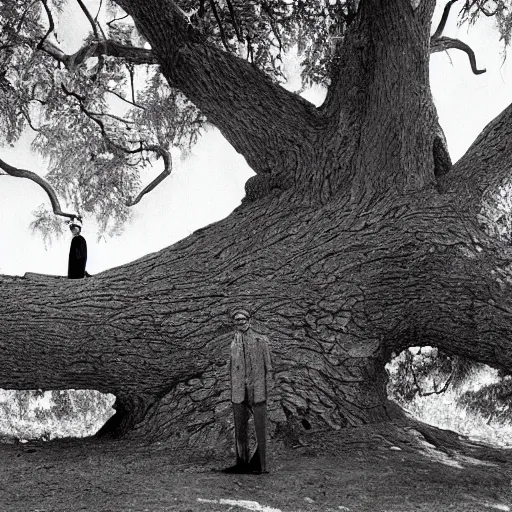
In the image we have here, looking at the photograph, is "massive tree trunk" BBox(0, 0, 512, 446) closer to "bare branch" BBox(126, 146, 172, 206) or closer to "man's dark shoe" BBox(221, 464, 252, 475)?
"man's dark shoe" BBox(221, 464, 252, 475)

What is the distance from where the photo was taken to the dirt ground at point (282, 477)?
14.5 feet

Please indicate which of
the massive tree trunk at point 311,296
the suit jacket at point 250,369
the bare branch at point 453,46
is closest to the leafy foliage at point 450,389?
the massive tree trunk at point 311,296

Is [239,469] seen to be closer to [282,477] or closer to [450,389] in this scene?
[282,477]

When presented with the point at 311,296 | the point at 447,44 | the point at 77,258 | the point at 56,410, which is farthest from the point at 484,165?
the point at 56,410

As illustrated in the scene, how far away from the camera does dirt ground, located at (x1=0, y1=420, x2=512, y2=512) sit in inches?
174

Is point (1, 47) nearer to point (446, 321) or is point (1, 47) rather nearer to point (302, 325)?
point (302, 325)

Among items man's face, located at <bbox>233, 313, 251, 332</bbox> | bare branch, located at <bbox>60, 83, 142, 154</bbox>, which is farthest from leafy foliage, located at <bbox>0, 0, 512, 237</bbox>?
man's face, located at <bbox>233, 313, 251, 332</bbox>

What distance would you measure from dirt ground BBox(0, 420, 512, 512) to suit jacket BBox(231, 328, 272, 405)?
550 mm

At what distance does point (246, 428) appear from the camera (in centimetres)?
495

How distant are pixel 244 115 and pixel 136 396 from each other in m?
3.08

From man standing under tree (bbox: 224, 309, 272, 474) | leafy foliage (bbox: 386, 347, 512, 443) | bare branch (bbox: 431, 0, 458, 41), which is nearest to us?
man standing under tree (bbox: 224, 309, 272, 474)

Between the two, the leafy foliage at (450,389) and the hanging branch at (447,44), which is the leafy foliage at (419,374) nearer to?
the leafy foliage at (450,389)

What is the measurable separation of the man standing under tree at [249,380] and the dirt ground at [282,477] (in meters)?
0.26

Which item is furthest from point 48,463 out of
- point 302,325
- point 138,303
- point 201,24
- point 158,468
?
point 201,24
